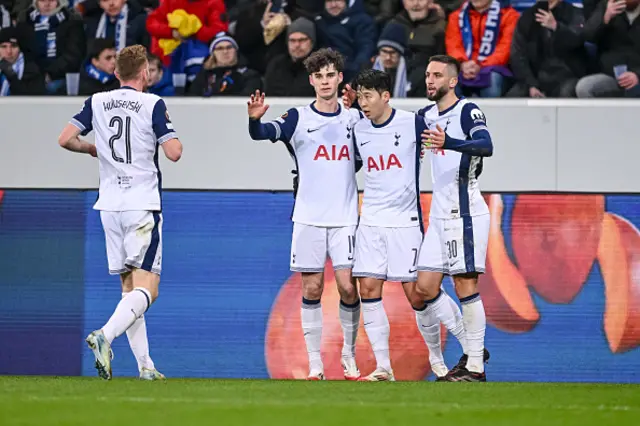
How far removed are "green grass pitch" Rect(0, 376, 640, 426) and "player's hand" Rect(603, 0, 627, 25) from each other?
473 cm

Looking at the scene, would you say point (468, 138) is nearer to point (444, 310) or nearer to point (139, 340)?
point (444, 310)

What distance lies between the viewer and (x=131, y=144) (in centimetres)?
852

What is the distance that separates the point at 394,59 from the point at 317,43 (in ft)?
2.56

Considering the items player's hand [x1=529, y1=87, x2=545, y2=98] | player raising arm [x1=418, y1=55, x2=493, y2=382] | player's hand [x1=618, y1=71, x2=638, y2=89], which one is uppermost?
player's hand [x1=618, y1=71, x2=638, y2=89]

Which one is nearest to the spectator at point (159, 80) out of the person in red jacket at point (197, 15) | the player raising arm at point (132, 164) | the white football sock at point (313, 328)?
the person in red jacket at point (197, 15)

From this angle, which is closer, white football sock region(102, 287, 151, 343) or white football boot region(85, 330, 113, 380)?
white football boot region(85, 330, 113, 380)

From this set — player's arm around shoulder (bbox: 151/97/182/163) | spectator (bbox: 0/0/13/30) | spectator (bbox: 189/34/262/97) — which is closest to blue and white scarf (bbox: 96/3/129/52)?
spectator (bbox: 189/34/262/97)

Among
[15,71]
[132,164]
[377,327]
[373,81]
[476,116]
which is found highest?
[15,71]

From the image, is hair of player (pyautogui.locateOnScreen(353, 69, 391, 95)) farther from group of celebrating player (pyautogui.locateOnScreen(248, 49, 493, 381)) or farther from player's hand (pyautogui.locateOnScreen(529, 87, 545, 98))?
player's hand (pyautogui.locateOnScreen(529, 87, 545, 98))

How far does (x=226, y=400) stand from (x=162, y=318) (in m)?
4.06

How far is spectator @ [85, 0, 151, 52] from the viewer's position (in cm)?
1298

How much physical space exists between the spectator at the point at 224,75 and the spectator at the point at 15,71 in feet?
5.23

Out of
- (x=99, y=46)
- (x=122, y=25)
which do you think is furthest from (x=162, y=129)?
(x=122, y=25)

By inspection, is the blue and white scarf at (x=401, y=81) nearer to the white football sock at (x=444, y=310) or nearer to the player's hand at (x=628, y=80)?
the player's hand at (x=628, y=80)
